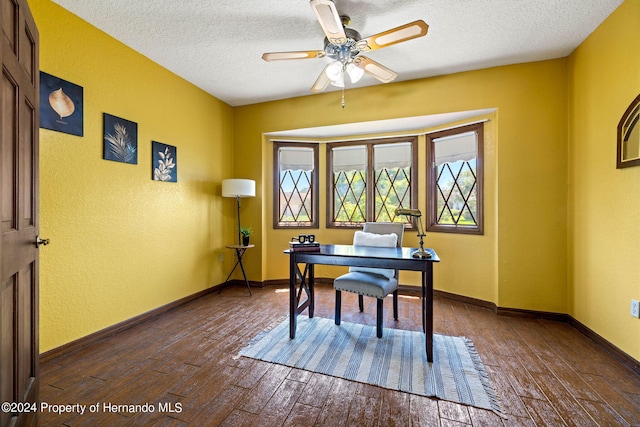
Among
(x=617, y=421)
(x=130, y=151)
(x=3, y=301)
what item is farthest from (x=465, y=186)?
(x=3, y=301)

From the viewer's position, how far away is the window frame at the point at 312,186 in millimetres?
4270

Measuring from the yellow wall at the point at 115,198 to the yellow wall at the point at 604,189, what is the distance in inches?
159

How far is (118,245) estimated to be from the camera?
2.62m

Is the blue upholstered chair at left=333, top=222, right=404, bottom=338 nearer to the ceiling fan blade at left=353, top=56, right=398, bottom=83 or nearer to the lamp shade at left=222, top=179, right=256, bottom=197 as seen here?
the ceiling fan blade at left=353, top=56, right=398, bottom=83

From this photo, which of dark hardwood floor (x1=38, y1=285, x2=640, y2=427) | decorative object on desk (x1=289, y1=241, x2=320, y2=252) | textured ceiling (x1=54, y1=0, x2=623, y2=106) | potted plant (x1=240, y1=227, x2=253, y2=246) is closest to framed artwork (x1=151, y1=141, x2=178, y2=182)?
textured ceiling (x1=54, y1=0, x2=623, y2=106)

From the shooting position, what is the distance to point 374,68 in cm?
246

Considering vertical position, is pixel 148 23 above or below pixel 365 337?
above

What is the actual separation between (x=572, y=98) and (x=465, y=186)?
1260 mm

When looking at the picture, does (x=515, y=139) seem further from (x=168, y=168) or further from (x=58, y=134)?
(x=58, y=134)

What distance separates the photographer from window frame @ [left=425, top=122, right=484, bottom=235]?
3.31 m

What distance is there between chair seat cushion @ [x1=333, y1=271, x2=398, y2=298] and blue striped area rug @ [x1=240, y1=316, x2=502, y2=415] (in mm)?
405

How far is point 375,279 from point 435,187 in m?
1.85

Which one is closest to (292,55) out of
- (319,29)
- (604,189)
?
(319,29)

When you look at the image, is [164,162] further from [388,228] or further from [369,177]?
[369,177]
